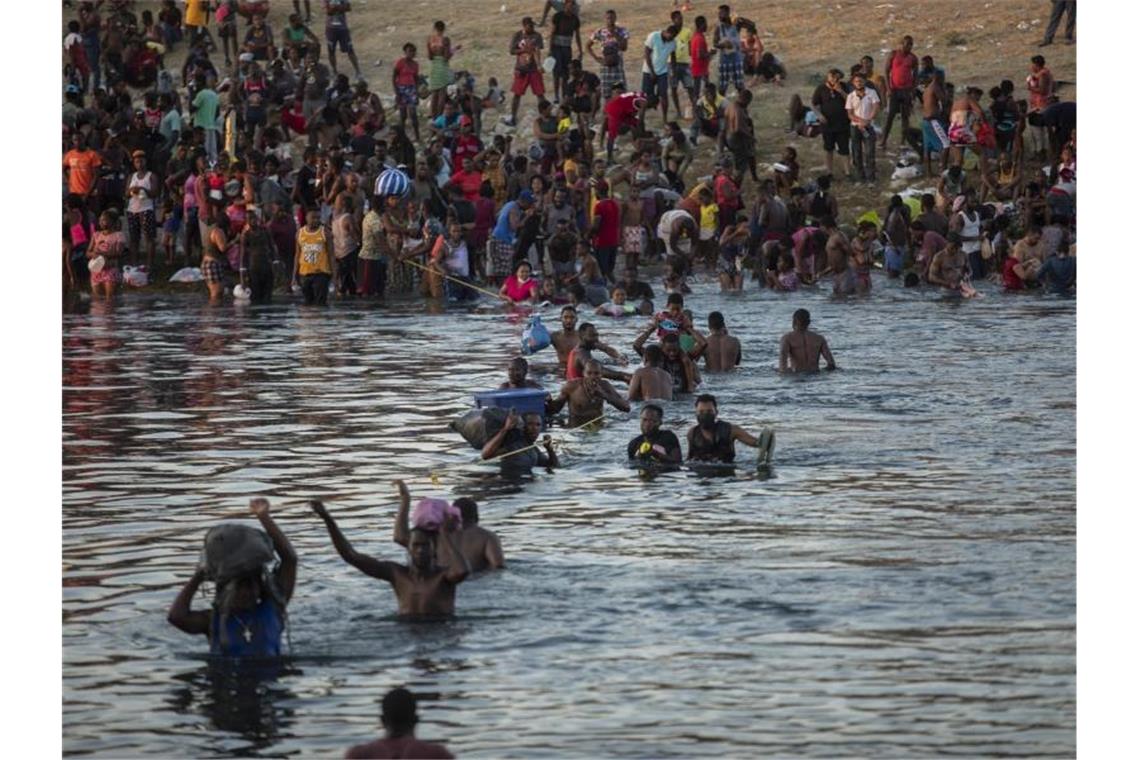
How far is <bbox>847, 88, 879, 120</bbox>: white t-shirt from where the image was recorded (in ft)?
116

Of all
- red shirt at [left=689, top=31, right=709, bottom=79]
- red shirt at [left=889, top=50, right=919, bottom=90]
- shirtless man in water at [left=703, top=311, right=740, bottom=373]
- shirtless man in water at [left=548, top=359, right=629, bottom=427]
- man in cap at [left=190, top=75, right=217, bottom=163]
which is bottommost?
shirtless man in water at [left=548, top=359, right=629, bottom=427]

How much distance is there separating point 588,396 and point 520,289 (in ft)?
34.1

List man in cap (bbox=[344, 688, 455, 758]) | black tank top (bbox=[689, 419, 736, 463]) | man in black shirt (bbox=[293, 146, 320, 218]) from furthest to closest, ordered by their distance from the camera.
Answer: man in black shirt (bbox=[293, 146, 320, 218])
black tank top (bbox=[689, 419, 736, 463])
man in cap (bbox=[344, 688, 455, 758])

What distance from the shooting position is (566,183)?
34.1m

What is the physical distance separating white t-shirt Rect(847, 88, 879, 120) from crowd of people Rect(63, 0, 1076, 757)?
38 mm

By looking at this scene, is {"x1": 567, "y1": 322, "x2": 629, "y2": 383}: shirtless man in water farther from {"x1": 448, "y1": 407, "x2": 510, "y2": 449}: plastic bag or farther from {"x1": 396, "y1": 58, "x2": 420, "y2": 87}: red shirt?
{"x1": 396, "y1": 58, "x2": 420, "y2": 87}: red shirt

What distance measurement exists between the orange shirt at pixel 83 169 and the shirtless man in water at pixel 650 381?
1198cm

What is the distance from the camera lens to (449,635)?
47.1 ft

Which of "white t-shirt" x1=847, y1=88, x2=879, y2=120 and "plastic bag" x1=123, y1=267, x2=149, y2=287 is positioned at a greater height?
"white t-shirt" x1=847, y1=88, x2=879, y2=120

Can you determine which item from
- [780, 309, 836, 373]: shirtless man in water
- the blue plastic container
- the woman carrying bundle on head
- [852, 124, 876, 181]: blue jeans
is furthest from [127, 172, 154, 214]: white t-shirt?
the woman carrying bundle on head

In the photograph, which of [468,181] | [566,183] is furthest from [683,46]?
[468,181]

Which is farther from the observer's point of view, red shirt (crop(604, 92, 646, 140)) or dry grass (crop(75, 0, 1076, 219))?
dry grass (crop(75, 0, 1076, 219))

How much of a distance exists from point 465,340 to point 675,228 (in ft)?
19.6

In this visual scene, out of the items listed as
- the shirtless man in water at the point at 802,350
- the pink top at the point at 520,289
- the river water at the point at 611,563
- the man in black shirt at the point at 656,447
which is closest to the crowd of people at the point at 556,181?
the pink top at the point at 520,289
